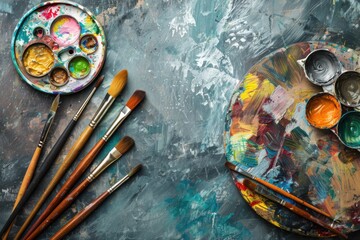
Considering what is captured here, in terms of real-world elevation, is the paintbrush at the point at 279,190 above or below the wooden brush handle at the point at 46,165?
below

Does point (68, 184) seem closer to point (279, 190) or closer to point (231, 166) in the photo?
point (231, 166)

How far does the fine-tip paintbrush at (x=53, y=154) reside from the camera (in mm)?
1797

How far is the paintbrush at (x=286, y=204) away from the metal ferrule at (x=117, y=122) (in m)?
0.45

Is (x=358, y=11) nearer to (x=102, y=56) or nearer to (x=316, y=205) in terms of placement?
(x=316, y=205)

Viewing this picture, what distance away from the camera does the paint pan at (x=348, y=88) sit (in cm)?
179

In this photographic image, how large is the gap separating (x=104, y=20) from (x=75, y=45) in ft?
0.45

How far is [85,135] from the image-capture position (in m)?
1.81

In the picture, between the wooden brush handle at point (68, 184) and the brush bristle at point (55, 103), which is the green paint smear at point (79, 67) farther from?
the wooden brush handle at point (68, 184)

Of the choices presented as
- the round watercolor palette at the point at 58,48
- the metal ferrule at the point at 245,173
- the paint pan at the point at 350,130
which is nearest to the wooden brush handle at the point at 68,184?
the round watercolor palette at the point at 58,48

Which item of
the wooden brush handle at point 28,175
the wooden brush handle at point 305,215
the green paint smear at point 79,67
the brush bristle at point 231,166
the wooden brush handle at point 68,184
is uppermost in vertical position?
the green paint smear at point 79,67

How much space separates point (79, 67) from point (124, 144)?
0.99 feet

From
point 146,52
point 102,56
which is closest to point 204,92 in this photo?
point 146,52

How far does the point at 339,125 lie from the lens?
178cm

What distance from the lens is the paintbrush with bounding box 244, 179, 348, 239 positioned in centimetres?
179
